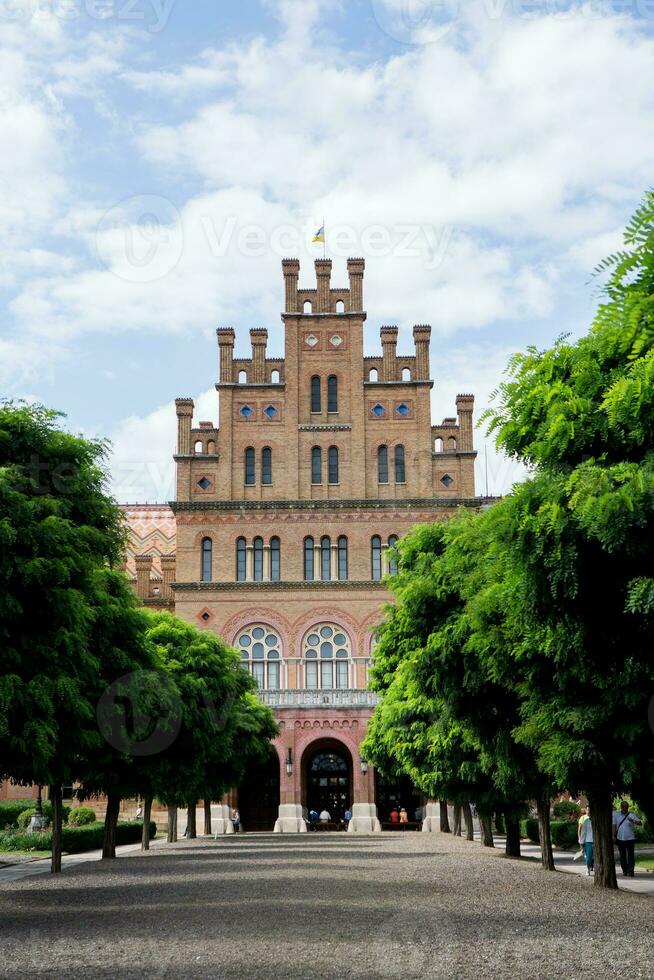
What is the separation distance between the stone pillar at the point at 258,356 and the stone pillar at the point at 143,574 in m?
11.7

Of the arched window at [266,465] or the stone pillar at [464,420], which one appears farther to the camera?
the arched window at [266,465]

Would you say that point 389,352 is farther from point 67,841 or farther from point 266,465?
point 67,841

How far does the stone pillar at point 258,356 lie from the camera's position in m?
59.5

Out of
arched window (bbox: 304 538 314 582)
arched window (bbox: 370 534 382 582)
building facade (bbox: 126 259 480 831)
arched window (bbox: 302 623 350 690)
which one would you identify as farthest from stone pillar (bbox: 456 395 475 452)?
arched window (bbox: 302 623 350 690)

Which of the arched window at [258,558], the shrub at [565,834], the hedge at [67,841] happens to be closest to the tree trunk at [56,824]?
the hedge at [67,841]

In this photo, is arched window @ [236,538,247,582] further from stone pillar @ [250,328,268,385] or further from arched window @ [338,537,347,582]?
stone pillar @ [250,328,268,385]

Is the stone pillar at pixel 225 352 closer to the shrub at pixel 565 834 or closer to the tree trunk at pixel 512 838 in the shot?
the shrub at pixel 565 834

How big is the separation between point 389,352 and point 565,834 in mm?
28225

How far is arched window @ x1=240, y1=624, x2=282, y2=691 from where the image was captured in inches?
2256

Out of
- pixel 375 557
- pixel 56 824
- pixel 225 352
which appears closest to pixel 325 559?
pixel 375 557

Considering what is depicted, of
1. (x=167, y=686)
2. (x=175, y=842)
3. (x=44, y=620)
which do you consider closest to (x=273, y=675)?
(x=175, y=842)

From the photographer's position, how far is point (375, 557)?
2285 inches

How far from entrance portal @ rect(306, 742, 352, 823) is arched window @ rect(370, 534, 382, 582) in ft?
32.2

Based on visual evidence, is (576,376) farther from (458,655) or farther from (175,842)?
(175,842)
